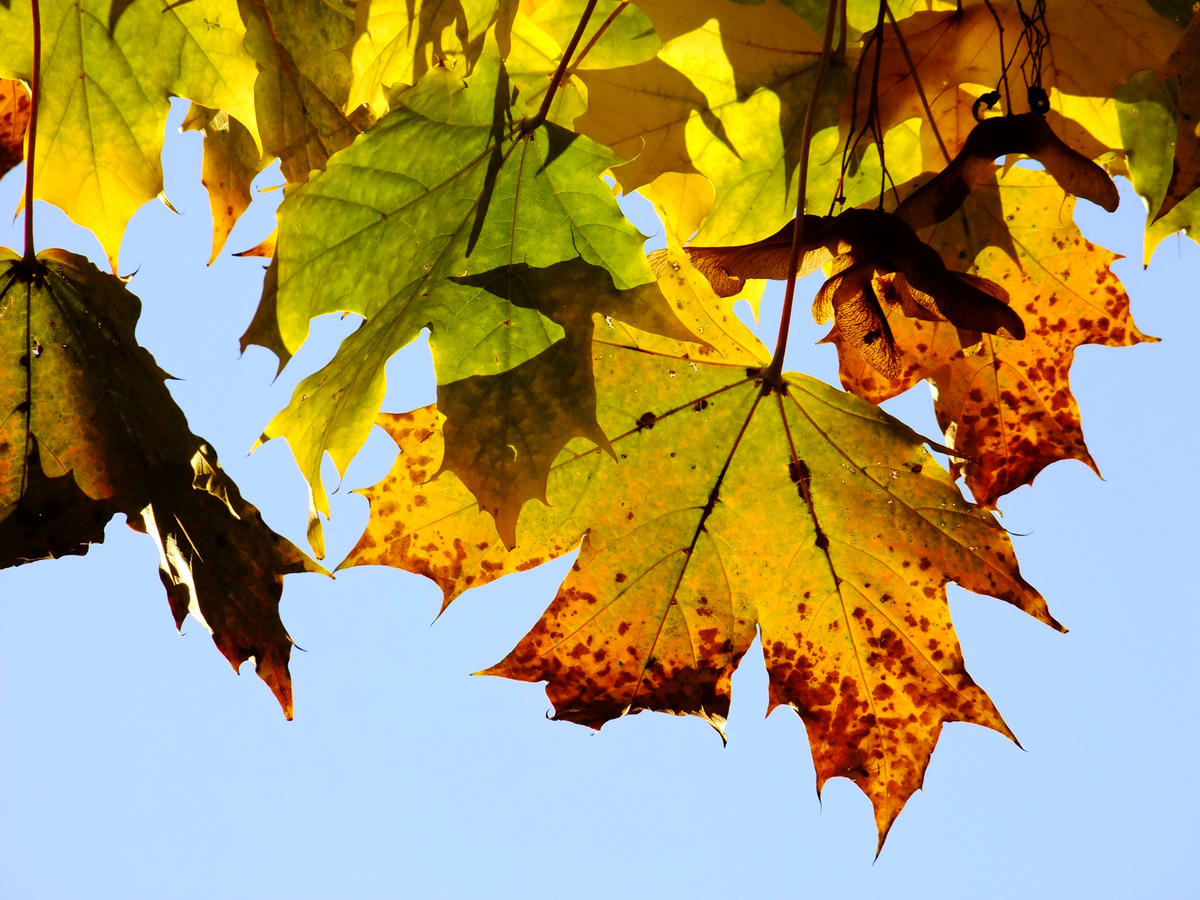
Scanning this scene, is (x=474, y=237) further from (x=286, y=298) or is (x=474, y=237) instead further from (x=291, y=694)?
(x=291, y=694)

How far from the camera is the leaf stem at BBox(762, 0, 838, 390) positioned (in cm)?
91

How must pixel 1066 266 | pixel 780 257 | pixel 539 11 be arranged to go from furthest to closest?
pixel 1066 266, pixel 539 11, pixel 780 257

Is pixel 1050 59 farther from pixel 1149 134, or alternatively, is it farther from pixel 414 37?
pixel 414 37

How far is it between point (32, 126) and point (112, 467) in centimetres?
39

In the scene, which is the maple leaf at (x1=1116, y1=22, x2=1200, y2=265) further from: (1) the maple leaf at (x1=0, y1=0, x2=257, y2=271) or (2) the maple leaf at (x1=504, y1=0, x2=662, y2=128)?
(1) the maple leaf at (x1=0, y1=0, x2=257, y2=271)

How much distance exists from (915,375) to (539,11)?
0.67 metres

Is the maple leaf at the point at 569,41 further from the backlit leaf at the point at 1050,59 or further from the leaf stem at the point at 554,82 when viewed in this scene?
the backlit leaf at the point at 1050,59

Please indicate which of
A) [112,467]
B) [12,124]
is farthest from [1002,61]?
[12,124]

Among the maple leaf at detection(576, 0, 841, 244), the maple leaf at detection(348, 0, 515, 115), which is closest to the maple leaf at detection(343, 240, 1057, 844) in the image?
the maple leaf at detection(576, 0, 841, 244)

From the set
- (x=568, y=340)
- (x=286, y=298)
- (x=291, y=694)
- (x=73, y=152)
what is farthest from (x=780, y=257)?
(x=73, y=152)

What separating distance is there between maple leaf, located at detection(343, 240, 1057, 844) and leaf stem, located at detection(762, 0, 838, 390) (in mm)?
19

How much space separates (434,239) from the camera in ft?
3.30

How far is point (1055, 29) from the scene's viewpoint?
1.07 meters

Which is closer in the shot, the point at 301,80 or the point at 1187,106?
the point at 1187,106
